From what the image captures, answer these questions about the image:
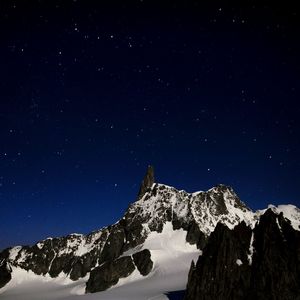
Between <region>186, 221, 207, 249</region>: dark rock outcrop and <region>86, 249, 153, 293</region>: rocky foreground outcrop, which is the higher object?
<region>186, 221, 207, 249</region>: dark rock outcrop

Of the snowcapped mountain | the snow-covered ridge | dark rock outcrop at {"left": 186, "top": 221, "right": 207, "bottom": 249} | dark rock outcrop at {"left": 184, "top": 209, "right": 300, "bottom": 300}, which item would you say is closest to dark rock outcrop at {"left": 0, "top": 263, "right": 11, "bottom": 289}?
the snowcapped mountain

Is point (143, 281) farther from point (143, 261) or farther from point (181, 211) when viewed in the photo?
point (181, 211)

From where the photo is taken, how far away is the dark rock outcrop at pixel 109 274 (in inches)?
5866

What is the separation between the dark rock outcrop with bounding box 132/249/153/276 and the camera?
15250 cm

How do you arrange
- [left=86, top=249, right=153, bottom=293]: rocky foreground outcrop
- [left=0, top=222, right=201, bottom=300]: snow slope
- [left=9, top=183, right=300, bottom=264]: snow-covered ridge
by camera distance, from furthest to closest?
[left=9, top=183, right=300, bottom=264]: snow-covered ridge < [left=86, top=249, right=153, bottom=293]: rocky foreground outcrop < [left=0, top=222, right=201, bottom=300]: snow slope

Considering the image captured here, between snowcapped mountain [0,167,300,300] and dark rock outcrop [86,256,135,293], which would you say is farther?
dark rock outcrop [86,256,135,293]

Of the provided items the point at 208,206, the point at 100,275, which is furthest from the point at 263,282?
the point at 208,206

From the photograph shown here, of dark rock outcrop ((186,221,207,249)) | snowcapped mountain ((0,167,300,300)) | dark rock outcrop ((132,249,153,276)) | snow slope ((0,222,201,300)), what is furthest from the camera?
dark rock outcrop ((186,221,207,249))

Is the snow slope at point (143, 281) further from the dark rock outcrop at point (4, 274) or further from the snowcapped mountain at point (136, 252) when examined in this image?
the dark rock outcrop at point (4, 274)

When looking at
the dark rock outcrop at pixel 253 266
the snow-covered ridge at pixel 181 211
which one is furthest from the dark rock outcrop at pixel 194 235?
the dark rock outcrop at pixel 253 266

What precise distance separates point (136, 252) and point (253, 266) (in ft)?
269

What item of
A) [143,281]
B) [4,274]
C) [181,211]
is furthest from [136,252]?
[4,274]

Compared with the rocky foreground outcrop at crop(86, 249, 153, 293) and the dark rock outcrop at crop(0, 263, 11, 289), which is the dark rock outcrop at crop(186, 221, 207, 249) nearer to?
the rocky foreground outcrop at crop(86, 249, 153, 293)

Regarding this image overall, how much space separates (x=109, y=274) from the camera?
153 metres
